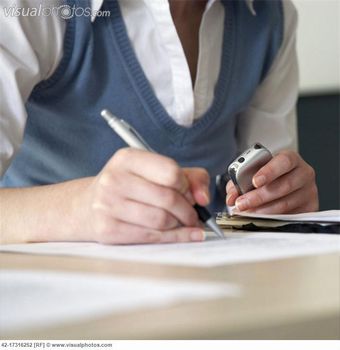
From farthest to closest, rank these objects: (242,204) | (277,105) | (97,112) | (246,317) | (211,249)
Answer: (277,105) < (97,112) < (242,204) < (211,249) < (246,317)

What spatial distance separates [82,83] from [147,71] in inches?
3.7

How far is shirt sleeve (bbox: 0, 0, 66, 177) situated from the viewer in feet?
2.22

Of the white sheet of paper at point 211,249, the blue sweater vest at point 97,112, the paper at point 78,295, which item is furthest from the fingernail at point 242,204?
the paper at point 78,295

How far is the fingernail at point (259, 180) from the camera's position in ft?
2.12

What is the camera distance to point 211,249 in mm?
450

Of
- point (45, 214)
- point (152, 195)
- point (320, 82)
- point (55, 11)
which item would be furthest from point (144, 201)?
point (320, 82)

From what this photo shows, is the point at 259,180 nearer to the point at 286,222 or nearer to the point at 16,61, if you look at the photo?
the point at 286,222

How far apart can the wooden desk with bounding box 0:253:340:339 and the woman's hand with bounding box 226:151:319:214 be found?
12.5 inches

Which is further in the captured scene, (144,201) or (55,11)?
(55,11)

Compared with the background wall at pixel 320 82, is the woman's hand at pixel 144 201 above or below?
above

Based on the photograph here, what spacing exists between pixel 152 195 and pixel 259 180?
0.20 metres

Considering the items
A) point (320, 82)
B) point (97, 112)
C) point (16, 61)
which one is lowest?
point (320, 82)

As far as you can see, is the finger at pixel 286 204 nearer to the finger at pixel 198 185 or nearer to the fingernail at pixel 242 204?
the fingernail at pixel 242 204

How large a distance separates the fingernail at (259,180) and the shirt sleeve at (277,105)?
41cm
